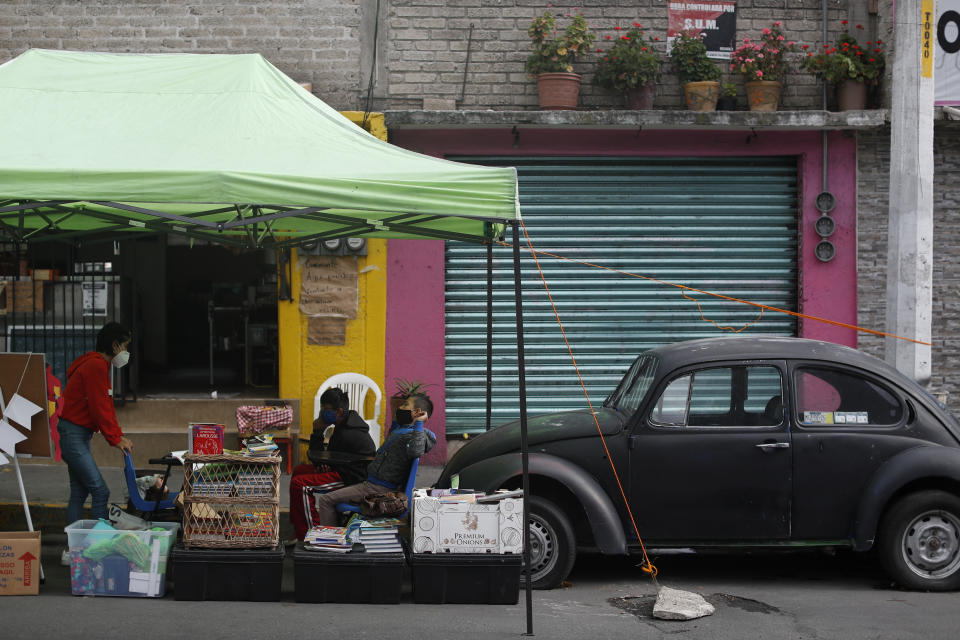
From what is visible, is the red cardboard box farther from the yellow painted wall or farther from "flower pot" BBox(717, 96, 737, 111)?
"flower pot" BBox(717, 96, 737, 111)

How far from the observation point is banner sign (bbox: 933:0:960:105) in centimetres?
1120

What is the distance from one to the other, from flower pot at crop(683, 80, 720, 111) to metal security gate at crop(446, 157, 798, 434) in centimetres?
67

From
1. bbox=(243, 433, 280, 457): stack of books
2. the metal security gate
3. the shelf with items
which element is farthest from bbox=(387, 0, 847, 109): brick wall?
the shelf with items

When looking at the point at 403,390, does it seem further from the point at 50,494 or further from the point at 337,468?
the point at 50,494

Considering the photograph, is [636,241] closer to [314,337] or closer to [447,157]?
[447,157]

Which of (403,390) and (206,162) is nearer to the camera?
(206,162)

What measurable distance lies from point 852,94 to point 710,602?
689 centimetres

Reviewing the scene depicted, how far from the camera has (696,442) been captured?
6793 millimetres

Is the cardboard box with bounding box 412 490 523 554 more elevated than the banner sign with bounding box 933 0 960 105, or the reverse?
the banner sign with bounding box 933 0 960 105

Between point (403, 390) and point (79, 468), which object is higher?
point (403, 390)

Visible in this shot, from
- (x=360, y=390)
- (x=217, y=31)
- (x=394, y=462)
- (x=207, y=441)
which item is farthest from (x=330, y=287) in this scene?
(x=394, y=462)

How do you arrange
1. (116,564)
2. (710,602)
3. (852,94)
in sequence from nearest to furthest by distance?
(116,564)
(710,602)
(852,94)

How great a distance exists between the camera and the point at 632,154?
11.3 meters

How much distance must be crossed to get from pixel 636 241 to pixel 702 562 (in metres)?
4.61
